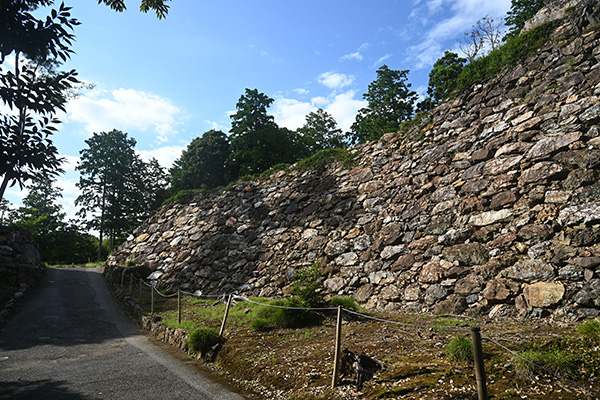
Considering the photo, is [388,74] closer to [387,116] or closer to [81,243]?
[387,116]

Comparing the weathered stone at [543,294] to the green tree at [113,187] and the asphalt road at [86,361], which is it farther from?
the green tree at [113,187]

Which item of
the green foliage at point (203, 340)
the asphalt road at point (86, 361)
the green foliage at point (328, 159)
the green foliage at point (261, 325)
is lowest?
the asphalt road at point (86, 361)

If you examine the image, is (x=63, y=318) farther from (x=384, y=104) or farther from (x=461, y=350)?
(x=384, y=104)

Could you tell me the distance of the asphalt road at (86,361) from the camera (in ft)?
15.6

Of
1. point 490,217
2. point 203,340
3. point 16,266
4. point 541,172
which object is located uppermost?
point 541,172

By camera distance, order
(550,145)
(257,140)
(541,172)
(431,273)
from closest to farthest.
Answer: (541,172)
(550,145)
(431,273)
(257,140)

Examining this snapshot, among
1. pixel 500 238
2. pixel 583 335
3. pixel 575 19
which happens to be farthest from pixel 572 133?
pixel 583 335

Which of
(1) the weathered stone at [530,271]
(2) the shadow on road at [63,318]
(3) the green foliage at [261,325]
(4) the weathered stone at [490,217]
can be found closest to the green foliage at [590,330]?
(1) the weathered stone at [530,271]

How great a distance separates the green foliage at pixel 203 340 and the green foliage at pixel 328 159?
28.8ft

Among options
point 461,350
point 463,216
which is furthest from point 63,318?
point 463,216

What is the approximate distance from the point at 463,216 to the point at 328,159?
7.37 meters

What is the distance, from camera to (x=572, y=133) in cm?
741

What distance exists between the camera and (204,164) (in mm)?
24109

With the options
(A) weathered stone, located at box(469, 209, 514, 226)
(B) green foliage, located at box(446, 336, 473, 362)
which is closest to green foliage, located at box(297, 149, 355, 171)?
(A) weathered stone, located at box(469, 209, 514, 226)
